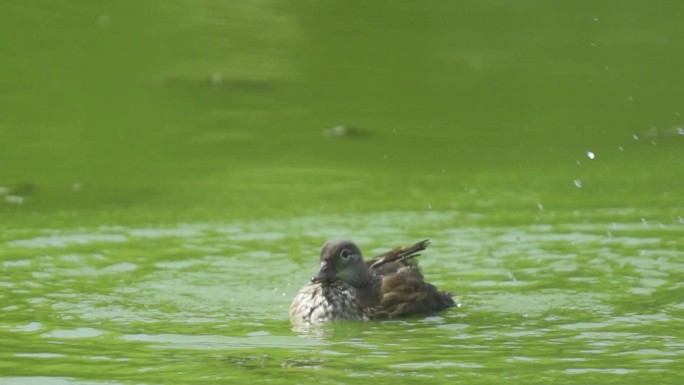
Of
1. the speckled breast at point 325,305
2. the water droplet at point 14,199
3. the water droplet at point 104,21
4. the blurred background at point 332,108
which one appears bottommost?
the speckled breast at point 325,305

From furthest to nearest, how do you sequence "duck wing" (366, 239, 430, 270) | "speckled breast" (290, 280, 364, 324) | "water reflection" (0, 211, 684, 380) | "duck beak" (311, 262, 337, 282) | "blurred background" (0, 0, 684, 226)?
"blurred background" (0, 0, 684, 226)
"duck wing" (366, 239, 430, 270)
"duck beak" (311, 262, 337, 282)
"speckled breast" (290, 280, 364, 324)
"water reflection" (0, 211, 684, 380)

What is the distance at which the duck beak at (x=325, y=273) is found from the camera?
37.3 ft

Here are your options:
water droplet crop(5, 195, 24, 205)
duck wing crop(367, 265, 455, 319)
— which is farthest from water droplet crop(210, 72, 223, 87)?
duck wing crop(367, 265, 455, 319)

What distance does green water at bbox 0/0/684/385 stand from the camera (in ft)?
33.1

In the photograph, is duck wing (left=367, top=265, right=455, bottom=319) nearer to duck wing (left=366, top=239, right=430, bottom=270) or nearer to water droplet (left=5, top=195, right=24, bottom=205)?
duck wing (left=366, top=239, right=430, bottom=270)

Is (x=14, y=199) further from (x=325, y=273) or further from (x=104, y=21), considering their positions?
(x=325, y=273)

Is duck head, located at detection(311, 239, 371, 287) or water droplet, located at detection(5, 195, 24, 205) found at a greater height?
water droplet, located at detection(5, 195, 24, 205)

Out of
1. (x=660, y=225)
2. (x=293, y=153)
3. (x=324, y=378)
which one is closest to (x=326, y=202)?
(x=293, y=153)

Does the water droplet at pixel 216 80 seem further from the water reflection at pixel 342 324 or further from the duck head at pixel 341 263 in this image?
the duck head at pixel 341 263

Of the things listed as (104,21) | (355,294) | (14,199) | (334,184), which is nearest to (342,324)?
(355,294)

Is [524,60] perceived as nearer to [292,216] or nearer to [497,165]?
[497,165]

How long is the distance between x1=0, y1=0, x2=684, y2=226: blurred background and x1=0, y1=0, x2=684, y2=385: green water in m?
0.04

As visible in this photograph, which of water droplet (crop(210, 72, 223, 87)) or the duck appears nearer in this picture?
the duck

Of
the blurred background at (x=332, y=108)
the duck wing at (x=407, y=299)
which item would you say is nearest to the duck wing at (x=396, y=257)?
the duck wing at (x=407, y=299)
